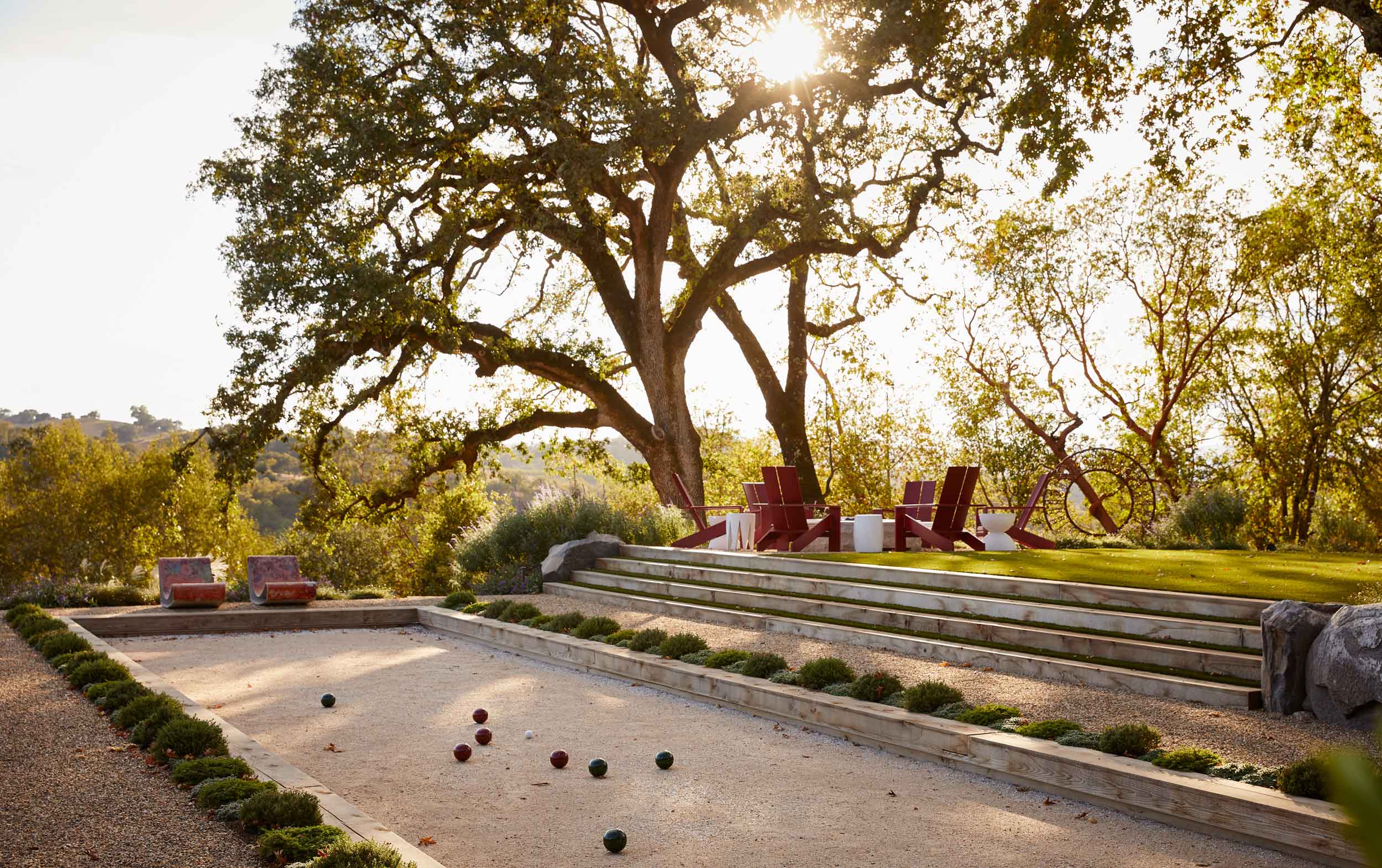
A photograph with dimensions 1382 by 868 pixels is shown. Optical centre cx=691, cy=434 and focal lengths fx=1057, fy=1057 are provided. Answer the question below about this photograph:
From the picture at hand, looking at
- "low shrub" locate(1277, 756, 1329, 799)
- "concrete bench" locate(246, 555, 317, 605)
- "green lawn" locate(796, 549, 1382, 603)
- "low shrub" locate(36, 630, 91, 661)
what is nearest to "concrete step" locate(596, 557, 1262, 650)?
"green lawn" locate(796, 549, 1382, 603)

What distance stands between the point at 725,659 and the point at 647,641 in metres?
1.08

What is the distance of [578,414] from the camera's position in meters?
20.3

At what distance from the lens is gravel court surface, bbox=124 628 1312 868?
439 centimetres

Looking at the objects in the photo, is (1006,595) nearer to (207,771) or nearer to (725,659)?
(725,659)

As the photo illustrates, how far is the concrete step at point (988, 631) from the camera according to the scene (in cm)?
654

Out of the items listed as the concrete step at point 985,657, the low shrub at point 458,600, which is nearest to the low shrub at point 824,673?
the concrete step at point 985,657

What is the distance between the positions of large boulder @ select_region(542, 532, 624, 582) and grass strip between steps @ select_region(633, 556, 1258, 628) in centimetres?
199

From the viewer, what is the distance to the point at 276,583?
13203 mm

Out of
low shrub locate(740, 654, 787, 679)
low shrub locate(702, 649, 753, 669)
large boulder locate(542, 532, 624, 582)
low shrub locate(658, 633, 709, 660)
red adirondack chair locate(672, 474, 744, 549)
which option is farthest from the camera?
red adirondack chair locate(672, 474, 744, 549)

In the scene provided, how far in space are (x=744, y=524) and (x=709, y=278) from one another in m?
6.23

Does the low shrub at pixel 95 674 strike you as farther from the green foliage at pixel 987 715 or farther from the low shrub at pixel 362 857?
the green foliage at pixel 987 715

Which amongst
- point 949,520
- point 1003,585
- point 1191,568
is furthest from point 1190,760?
point 949,520

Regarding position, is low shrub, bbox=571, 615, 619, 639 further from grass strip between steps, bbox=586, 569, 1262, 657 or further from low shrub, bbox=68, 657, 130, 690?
low shrub, bbox=68, 657, 130, 690

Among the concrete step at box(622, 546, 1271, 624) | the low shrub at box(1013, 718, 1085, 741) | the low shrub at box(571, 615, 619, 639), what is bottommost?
the low shrub at box(1013, 718, 1085, 741)
